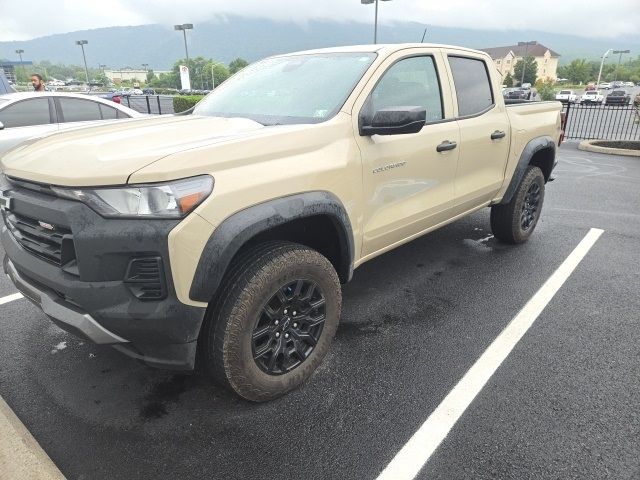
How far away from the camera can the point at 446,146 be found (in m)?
3.45

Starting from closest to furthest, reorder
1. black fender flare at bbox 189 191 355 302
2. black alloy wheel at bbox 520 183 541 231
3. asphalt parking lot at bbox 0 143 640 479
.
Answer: black fender flare at bbox 189 191 355 302 → asphalt parking lot at bbox 0 143 640 479 → black alloy wheel at bbox 520 183 541 231

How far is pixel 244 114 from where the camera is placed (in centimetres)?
312

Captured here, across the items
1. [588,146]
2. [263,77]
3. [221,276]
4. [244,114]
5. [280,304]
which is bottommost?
[588,146]

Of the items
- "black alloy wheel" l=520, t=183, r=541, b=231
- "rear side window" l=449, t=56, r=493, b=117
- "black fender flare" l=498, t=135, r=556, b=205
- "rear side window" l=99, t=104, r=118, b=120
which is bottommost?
"black alloy wheel" l=520, t=183, r=541, b=231

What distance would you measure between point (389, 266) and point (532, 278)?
1246mm

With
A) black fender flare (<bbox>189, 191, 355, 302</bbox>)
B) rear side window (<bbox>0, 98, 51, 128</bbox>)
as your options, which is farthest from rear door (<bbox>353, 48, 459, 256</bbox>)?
rear side window (<bbox>0, 98, 51, 128</bbox>)

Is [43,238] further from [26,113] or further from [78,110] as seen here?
[78,110]

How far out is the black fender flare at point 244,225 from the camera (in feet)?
6.79

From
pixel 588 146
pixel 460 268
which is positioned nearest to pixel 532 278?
pixel 460 268

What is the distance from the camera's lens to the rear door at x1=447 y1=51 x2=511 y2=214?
3736mm

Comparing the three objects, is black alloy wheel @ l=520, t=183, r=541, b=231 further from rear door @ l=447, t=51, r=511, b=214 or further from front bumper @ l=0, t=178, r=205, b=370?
front bumper @ l=0, t=178, r=205, b=370

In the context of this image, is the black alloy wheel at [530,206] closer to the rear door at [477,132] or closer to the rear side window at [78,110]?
the rear door at [477,132]

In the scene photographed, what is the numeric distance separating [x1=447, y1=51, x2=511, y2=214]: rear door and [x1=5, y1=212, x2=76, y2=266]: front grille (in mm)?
2765

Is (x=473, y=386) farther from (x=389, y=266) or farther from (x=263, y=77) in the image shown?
(x=263, y=77)
